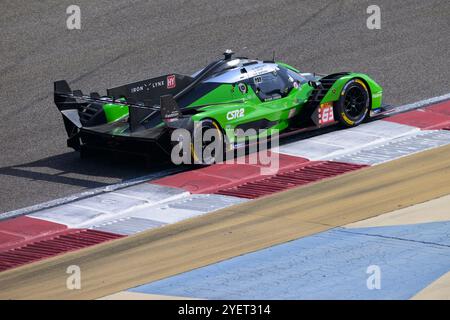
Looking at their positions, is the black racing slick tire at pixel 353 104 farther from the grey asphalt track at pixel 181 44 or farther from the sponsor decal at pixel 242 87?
the grey asphalt track at pixel 181 44

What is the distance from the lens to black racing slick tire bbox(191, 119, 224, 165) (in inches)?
635

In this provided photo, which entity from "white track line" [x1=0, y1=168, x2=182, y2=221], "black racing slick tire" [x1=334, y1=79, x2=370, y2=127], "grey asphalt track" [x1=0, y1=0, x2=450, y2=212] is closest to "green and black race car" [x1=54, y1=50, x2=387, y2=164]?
"black racing slick tire" [x1=334, y1=79, x2=370, y2=127]

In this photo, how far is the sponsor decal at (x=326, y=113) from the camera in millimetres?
17531

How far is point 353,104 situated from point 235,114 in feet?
8.08

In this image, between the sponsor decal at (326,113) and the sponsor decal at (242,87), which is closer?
the sponsor decal at (242,87)

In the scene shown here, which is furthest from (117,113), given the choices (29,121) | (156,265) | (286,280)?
(286,280)

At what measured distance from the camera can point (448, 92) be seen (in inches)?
795

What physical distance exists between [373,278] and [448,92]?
9.05 meters

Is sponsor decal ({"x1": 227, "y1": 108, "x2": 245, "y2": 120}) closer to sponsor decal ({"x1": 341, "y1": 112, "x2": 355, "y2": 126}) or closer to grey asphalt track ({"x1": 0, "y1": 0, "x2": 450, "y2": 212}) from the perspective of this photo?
sponsor decal ({"x1": 341, "y1": 112, "x2": 355, "y2": 126})

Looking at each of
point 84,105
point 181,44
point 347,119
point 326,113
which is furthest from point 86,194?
point 181,44

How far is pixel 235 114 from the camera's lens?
16.7 metres

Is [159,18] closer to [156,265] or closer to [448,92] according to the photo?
[448,92]

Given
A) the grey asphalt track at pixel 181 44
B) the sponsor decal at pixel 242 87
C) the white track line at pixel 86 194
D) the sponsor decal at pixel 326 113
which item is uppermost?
the grey asphalt track at pixel 181 44

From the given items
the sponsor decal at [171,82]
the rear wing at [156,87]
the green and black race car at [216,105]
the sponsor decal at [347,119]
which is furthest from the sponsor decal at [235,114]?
the sponsor decal at [347,119]
